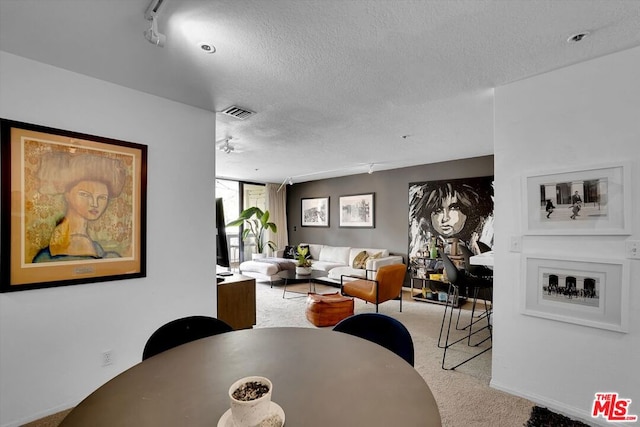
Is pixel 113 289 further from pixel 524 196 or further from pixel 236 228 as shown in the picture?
pixel 236 228

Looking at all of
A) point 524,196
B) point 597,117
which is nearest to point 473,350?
point 524,196

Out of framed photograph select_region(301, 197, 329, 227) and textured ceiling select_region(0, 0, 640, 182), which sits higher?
textured ceiling select_region(0, 0, 640, 182)

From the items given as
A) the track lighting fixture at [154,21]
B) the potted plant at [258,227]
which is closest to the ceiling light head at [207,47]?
the track lighting fixture at [154,21]

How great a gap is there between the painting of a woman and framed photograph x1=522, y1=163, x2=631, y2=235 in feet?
10.5

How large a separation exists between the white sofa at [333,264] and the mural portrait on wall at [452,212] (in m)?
0.72

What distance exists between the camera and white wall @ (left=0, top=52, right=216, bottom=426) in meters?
2.01

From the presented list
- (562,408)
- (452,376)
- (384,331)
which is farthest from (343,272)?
(384,331)

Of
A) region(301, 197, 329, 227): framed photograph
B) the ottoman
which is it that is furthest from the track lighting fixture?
region(301, 197, 329, 227): framed photograph

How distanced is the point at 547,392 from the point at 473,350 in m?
1.01

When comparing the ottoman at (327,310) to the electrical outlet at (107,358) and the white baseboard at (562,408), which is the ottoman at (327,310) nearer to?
the white baseboard at (562,408)

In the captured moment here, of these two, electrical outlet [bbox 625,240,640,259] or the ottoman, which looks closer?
electrical outlet [bbox 625,240,640,259]

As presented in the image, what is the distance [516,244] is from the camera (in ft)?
7.86

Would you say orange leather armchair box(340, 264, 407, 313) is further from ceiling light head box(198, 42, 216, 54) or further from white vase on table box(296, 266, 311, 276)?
ceiling light head box(198, 42, 216, 54)

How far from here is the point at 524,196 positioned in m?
2.34
